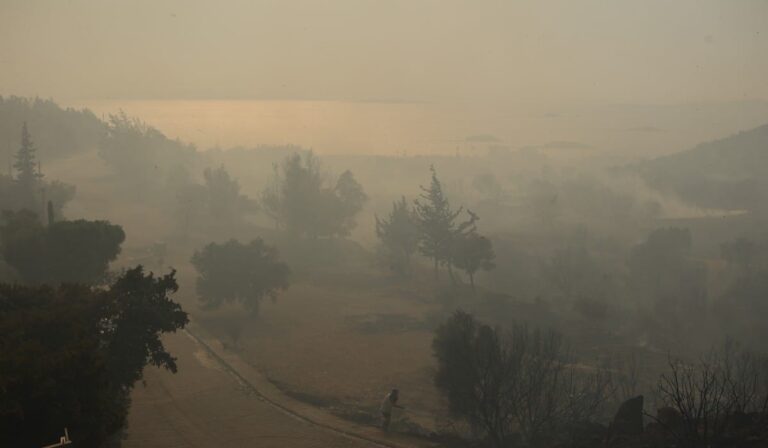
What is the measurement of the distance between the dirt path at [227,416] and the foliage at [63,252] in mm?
6360

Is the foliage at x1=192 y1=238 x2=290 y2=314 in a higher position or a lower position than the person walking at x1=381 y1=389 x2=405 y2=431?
higher

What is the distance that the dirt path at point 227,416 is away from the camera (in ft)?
62.8

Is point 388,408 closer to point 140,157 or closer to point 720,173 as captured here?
point 140,157

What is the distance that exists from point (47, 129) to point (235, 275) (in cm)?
8409

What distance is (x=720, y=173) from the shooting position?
141 metres

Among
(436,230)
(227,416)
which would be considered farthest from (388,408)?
(436,230)

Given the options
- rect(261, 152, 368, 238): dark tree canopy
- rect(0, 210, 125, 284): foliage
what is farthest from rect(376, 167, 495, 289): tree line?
rect(0, 210, 125, 284): foliage

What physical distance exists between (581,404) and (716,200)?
10798 cm

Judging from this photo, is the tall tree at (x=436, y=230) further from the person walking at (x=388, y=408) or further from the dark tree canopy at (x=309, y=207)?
the person walking at (x=388, y=408)

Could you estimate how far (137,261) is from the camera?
49.8 metres

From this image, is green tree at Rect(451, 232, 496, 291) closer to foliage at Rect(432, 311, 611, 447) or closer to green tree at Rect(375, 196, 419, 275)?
green tree at Rect(375, 196, 419, 275)

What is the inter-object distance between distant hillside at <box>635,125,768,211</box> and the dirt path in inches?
3997

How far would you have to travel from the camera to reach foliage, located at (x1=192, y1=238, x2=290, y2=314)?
37281 millimetres

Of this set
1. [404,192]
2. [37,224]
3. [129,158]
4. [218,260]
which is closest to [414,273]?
[218,260]
